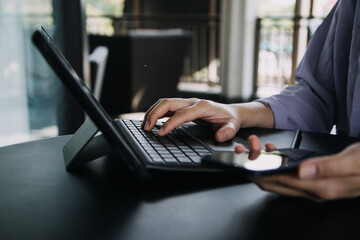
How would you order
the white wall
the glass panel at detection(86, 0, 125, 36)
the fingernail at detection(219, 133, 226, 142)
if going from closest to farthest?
1. the fingernail at detection(219, 133, 226, 142)
2. the white wall
3. the glass panel at detection(86, 0, 125, 36)

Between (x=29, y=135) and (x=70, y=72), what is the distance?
205 cm

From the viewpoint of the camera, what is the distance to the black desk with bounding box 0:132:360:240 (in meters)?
0.44

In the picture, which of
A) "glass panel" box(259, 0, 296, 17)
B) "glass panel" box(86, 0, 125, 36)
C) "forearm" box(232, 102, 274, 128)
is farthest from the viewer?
"glass panel" box(86, 0, 125, 36)

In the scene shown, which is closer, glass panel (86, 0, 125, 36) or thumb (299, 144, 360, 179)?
thumb (299, 144, 360, 179)

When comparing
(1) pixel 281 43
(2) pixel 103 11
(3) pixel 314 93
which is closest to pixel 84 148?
(3) pixel 314 93

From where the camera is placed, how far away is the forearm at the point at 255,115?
89cm

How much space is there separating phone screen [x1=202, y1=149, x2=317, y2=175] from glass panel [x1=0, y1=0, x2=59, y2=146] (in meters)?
1.95

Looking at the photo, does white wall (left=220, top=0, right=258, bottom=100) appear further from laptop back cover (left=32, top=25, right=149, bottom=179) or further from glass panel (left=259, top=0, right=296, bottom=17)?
laptop back cover (left=32, top=25, right=149, bottom=179)

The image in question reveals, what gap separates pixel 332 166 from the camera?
0.46 m

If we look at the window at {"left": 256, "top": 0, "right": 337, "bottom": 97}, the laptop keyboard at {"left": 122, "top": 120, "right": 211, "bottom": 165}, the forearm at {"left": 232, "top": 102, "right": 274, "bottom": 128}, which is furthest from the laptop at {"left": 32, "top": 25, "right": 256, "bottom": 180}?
the window at {"left": 256, "top": 0, "right": 337, "bottom": 97}

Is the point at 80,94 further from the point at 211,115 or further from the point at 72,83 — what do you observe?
the point at 211,115

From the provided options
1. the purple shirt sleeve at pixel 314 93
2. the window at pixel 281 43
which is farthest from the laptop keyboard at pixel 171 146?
the window at pixel 281 43

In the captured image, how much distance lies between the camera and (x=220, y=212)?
0.48m

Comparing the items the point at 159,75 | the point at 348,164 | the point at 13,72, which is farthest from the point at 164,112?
the point at 159,75
